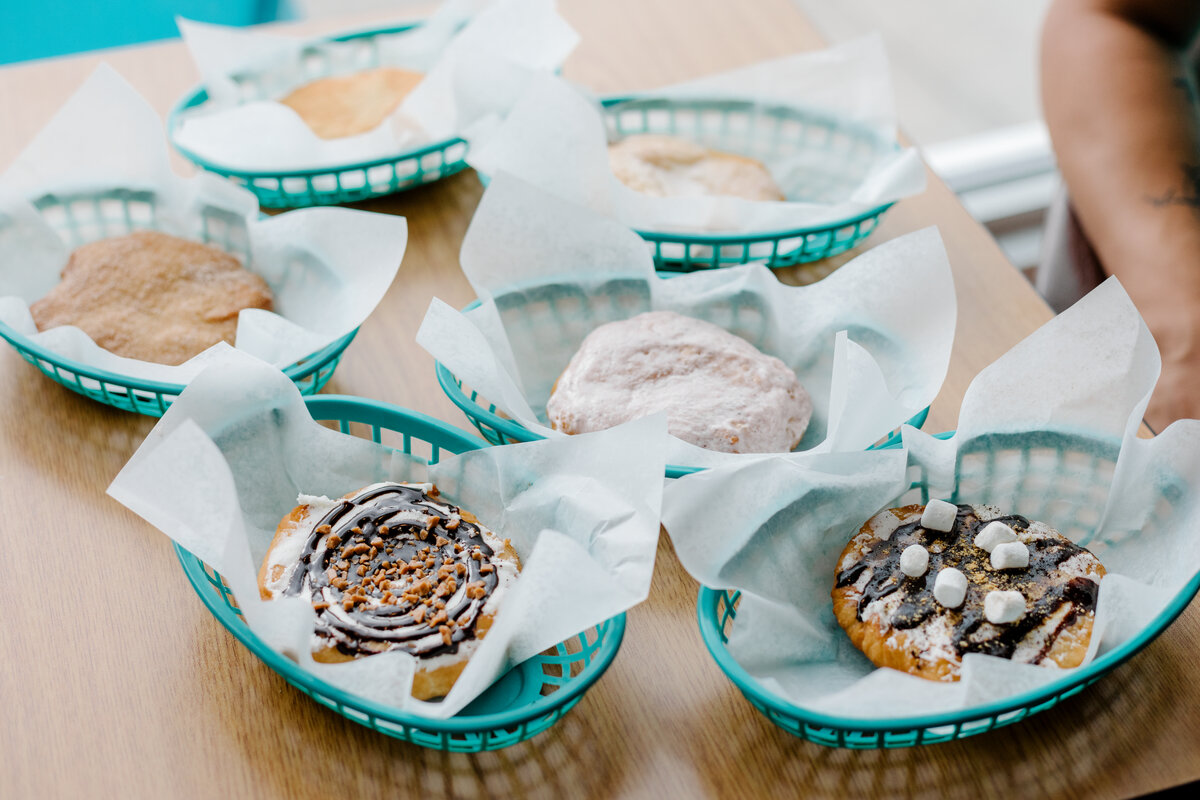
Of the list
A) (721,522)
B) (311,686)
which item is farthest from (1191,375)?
(311,686)

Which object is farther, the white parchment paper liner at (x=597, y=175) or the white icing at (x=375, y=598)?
the white parchment paper liner at (x=597, y=175)

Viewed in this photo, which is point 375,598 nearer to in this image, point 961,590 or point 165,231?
point 961,590

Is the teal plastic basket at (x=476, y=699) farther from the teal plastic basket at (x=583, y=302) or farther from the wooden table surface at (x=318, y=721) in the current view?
the teal plastic basket at (x=583, y=302)

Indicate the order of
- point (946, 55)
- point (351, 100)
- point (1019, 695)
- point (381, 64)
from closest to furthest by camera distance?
1. point (1019, 695)
2. point (351, 100)
3. point (381, 64)
4. point (946, 55)

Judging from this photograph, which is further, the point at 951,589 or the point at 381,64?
the point at 381,64

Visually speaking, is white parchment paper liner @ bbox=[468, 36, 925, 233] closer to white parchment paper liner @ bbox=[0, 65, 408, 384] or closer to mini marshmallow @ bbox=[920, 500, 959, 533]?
white parchment paper liner @ bbox=[0, 65, 408, 384]

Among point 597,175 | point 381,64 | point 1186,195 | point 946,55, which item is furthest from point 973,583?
point 946,55

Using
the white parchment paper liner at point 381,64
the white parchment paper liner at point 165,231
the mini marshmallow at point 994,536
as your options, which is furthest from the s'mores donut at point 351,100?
the mini marshmallow at point 994,536
